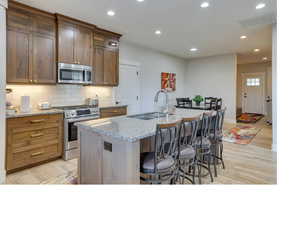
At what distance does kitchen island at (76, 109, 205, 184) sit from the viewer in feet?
4.87

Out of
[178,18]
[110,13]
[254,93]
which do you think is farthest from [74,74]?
[254,93]

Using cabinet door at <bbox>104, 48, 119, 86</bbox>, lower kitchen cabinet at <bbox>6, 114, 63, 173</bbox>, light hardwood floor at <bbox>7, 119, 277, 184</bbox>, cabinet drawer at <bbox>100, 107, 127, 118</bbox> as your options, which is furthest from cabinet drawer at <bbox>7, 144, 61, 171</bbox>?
cabinet door at <bbox>104, 48, 119, 86</bbox>

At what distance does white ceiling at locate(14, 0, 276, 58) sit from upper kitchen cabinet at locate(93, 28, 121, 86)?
236 mm

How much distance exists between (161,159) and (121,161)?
402 mm

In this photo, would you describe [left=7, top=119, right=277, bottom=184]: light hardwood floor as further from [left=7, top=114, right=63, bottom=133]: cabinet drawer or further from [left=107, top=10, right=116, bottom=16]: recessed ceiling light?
[left=107, top=10, right=116, bottom=16]: recessed ceiling light

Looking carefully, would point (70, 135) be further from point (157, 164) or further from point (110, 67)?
point (157, 164)

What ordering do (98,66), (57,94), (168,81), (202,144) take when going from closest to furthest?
1. (202,144)
2. (57,94)
3. (98,66)
4. (168,81)

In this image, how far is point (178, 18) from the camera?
350cm

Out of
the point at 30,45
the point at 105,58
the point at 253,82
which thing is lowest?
the point at 30,45

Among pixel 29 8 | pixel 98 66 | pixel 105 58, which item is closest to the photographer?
pixel 29 8

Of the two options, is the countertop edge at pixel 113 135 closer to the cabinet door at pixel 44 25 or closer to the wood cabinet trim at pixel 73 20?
the cabinet door at pixel 44 25

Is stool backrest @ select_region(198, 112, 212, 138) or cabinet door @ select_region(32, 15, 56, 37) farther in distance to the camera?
cabinet door @ select_region(32, 15, 56, 37)
